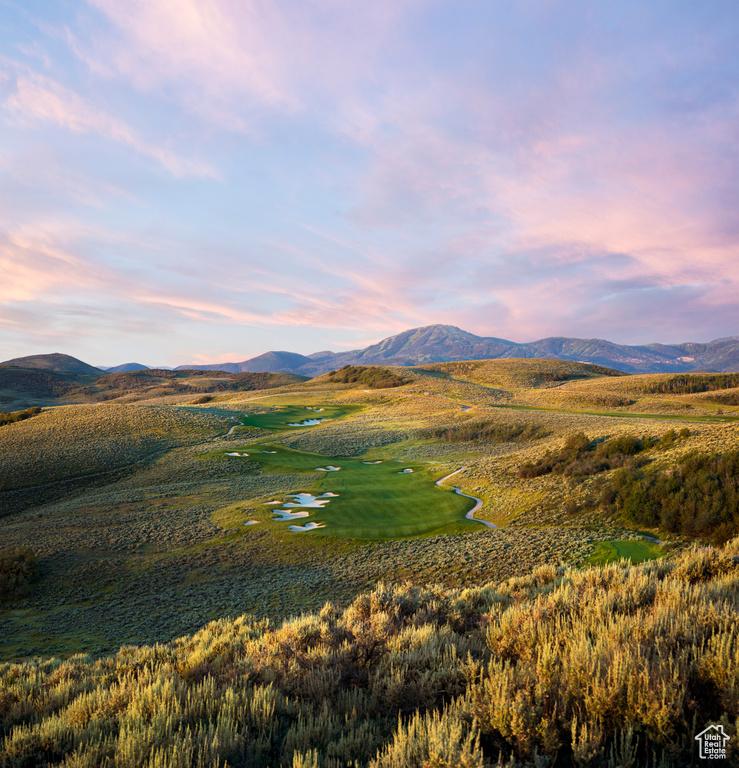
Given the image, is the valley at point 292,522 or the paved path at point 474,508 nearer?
the valley at point 292,522

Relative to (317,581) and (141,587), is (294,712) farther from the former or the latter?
(141,587)

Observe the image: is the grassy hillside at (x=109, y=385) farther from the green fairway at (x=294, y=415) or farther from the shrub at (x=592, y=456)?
the shrub at (x=592, y=456)

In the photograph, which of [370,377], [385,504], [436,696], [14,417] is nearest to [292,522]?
[385,504]

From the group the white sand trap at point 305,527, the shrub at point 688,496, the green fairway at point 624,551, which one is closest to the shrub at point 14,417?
the white sand trap at point 305,527

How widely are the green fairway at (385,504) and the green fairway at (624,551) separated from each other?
21.6ft

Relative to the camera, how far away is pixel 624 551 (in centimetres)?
1445

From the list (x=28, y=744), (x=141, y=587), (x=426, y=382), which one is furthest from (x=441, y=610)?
(x=426, y=382)

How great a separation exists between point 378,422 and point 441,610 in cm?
5161

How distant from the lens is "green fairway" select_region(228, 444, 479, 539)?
2047 cm

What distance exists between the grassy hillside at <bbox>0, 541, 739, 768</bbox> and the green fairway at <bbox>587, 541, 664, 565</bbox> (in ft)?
27.5

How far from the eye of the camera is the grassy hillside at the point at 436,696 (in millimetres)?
3119

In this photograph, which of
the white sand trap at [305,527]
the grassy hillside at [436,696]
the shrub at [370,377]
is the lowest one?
the white sand trap at [305,527]

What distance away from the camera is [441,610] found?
23.7ft

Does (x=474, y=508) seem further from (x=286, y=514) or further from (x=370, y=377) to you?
(x=370, y=377)
